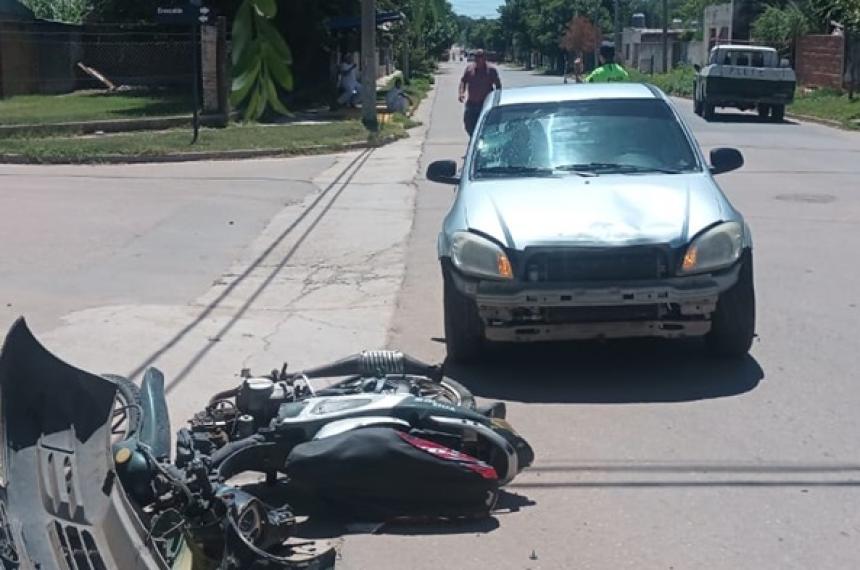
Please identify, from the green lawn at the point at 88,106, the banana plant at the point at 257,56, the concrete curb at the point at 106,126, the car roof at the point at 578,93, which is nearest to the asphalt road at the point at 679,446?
the car roof at the point at 578,93

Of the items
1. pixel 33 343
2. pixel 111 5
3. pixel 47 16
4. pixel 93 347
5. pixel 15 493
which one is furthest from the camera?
pixel 47 16

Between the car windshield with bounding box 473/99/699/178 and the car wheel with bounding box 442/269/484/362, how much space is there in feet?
3.70

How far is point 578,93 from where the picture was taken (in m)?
8.68

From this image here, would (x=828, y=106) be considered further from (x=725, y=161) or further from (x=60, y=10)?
(x=725, y=161)

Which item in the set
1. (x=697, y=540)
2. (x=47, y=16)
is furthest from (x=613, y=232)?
(x=47, y=16)

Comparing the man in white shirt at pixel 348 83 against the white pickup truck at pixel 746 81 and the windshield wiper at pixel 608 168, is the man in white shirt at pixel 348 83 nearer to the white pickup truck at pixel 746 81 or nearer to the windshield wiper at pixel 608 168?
the white pickup truck at pixel 746 81

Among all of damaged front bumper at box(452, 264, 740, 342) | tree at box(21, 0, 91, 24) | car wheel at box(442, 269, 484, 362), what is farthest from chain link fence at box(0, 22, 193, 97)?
damaged front bumper at box(452, 264, 740, 342)

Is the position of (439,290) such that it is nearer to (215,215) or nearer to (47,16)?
(215,215)

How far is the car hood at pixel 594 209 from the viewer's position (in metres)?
6.96

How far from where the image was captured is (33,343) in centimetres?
350

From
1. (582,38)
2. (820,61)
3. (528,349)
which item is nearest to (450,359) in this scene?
(528,349)

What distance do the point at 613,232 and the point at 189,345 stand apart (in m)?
3.19

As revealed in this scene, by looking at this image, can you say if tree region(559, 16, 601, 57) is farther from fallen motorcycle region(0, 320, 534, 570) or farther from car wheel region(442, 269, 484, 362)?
fallen motorcycle region(0, 320, 534, 570)

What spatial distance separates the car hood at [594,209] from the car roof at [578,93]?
997 millimetres
